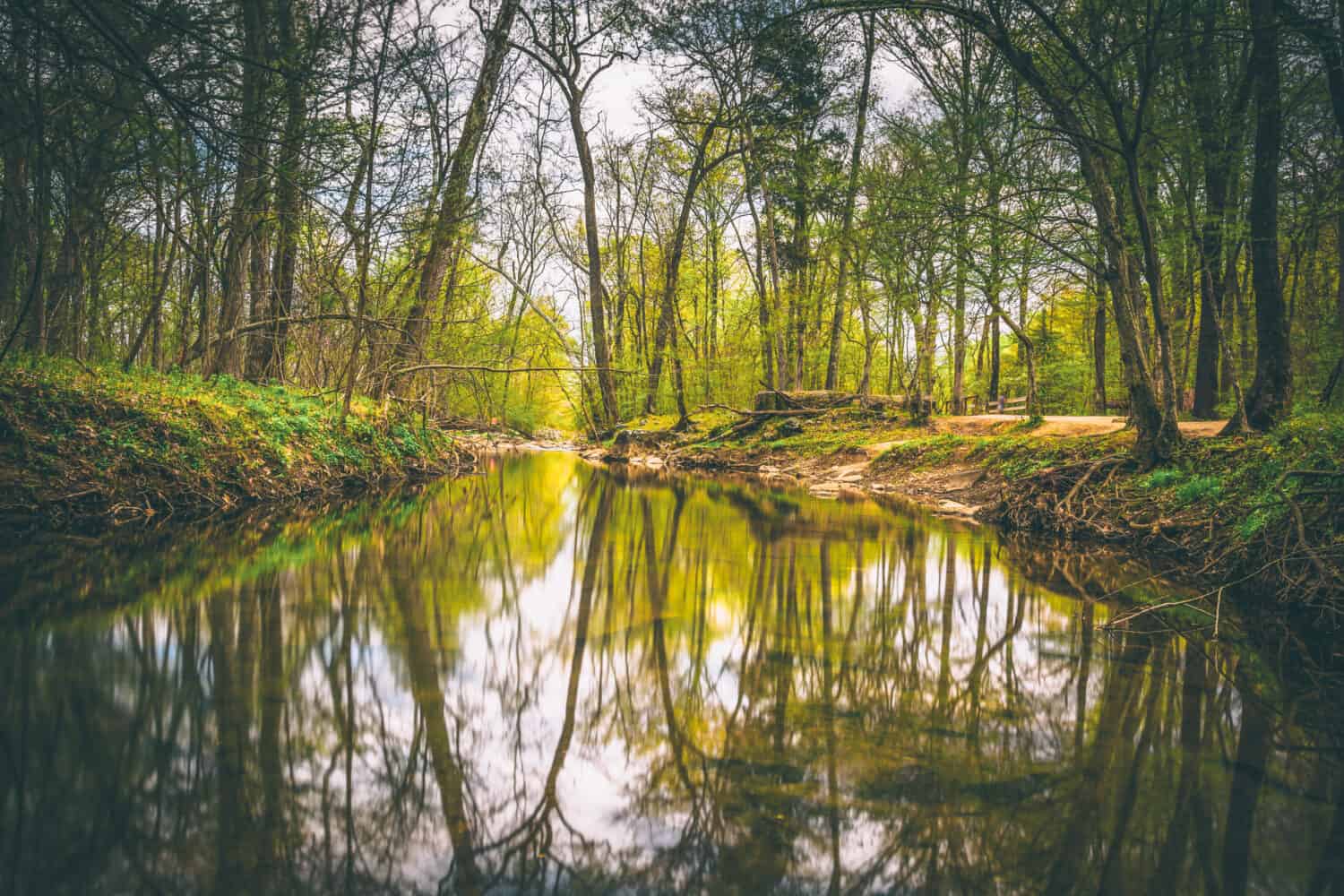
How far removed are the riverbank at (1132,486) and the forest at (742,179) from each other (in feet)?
2.52

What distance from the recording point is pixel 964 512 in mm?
9414

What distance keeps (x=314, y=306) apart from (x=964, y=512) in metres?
11.3

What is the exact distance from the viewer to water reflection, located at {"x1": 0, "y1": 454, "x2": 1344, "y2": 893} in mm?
1735

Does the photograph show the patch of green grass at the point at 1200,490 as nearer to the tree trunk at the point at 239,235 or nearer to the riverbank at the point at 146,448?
the tree trunk at the point at 239,235

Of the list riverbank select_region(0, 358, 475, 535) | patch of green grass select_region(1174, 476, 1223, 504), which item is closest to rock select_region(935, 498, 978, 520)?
patch of green grass select_region(1174, 476, 1223, 504)

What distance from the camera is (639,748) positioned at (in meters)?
2.47

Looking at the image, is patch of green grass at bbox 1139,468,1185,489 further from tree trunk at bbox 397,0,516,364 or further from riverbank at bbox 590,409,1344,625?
tree trunk at bbox 397,0,516,364

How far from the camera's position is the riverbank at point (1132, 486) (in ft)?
15.1

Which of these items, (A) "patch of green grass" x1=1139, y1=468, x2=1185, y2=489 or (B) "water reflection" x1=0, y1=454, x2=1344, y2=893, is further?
(A) "patch of green grass" x1=1139, y1=468, x2=1185, y2=489

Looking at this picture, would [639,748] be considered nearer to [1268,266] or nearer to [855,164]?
[1268,266]

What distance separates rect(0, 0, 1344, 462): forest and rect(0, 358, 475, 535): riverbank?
1029 mm

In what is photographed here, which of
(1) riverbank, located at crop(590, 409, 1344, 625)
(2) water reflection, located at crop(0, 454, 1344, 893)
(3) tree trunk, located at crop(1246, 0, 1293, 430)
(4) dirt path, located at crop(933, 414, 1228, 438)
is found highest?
(3) tree trunk, located at crop(1246, 0, 1293, 430)

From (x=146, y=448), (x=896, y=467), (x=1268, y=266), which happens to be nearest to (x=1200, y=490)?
(x=1268, y=266)

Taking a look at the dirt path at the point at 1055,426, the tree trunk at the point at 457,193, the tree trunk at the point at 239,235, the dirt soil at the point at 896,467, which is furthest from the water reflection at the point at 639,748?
the tree trunk at the point at 457,193
